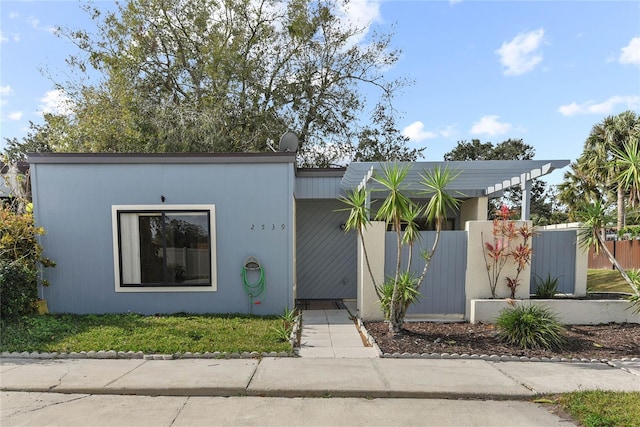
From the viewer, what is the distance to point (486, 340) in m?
5.31

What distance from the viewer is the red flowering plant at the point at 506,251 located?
20.5 feet

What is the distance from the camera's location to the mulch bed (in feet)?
15.9

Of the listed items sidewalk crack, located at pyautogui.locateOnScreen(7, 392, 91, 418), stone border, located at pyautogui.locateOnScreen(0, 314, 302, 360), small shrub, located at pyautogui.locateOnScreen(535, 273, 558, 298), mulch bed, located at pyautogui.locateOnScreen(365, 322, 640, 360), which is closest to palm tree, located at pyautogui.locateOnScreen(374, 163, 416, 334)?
mulch bed, located at pyautogui.locateOnScreen(365, 322, 640, 360)

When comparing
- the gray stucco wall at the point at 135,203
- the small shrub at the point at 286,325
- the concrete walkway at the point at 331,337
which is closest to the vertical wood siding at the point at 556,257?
the concrete walkway at the point at 331,337

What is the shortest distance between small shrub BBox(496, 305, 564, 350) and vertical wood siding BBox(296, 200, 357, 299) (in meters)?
4.11

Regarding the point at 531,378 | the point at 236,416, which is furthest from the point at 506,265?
the point at 236,416

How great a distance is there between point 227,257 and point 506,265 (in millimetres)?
5400

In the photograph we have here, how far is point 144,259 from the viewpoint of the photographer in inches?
266

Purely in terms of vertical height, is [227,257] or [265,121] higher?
[265,121]

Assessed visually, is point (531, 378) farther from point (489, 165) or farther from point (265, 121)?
point (265, 121)

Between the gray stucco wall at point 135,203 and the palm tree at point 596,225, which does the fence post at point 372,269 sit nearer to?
the gray stucco wall at point 135,203

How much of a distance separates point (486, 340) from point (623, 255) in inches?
588

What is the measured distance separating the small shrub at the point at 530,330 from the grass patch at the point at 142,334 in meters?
3.40

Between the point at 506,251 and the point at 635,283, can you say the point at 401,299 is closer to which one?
the point at 506,251
